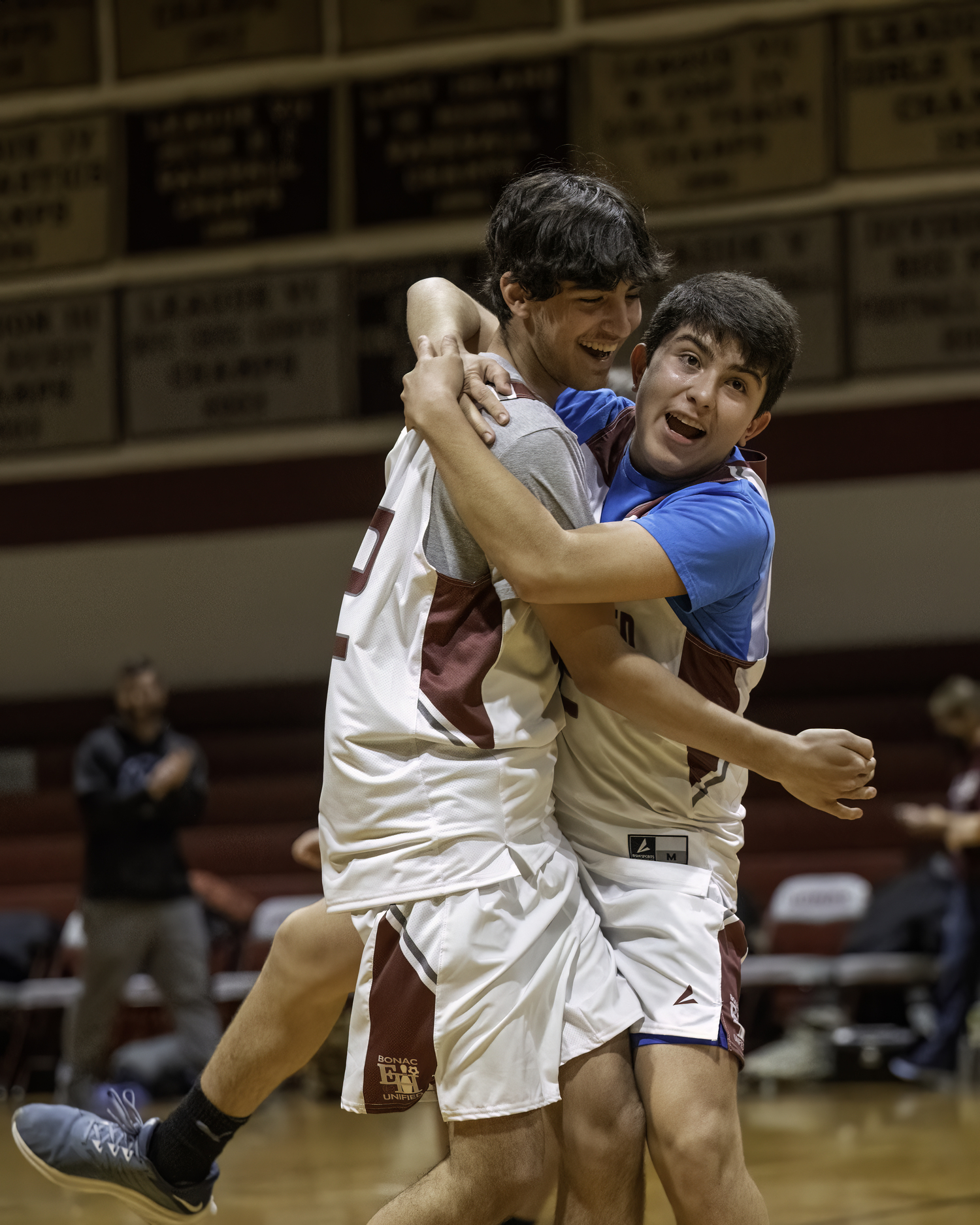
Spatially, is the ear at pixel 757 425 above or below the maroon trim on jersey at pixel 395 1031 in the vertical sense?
above

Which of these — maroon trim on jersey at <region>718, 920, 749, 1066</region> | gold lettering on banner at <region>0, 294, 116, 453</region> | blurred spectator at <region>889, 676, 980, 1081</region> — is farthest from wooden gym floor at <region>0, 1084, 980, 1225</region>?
gold lettering on banner at <region>0, 294, 116, 453</region>

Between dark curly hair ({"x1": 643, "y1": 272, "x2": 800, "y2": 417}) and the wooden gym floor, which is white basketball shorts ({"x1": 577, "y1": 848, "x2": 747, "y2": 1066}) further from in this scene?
the wooden gym floor

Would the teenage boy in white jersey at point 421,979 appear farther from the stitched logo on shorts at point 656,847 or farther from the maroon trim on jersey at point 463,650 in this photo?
the stitched logo on shorts at point 656,847

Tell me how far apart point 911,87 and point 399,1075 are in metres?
6.54

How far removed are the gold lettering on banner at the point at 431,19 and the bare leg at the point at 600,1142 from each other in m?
6.70

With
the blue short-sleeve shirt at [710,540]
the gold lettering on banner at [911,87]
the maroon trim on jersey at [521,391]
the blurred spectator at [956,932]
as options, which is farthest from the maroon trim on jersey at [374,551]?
the gold lettering on banner at [911,87]

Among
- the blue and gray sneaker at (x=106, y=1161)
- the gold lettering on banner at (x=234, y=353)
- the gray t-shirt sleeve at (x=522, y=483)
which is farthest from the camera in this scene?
the gold lettering on banner at (x=234, y=353)

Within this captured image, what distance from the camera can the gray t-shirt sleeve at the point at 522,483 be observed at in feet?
7.29

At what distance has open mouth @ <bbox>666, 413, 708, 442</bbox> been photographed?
2406 millimetres

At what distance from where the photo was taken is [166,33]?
327 inches

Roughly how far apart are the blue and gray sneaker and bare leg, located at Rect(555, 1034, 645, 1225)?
0.84 metres

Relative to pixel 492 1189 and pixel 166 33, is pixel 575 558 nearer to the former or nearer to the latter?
pixel 492 1189

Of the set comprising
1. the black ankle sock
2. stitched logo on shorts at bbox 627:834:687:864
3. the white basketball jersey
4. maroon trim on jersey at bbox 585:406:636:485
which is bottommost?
the black ankle sock

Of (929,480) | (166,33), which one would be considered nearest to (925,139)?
(929,480)
